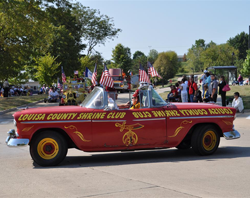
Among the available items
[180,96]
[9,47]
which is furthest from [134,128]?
[9,47]

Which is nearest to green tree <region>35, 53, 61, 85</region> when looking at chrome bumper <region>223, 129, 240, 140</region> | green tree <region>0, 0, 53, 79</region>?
green tree <region>0, 0, 53, 79</region>

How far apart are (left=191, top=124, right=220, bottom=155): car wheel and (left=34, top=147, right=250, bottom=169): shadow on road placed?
0.16 m

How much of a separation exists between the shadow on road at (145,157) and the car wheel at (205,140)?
0.51 ft

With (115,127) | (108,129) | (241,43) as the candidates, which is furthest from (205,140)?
(241,43)

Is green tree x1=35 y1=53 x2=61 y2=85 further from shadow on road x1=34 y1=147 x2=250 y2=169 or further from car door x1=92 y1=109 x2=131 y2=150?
car door x1=92 y1=109 x2=131 y2=150

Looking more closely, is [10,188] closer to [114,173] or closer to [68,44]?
[114,173]

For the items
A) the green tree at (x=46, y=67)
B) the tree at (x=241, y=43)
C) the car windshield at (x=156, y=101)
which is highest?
the tree at (x=241, y=43)

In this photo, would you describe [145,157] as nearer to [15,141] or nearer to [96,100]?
[96,100]

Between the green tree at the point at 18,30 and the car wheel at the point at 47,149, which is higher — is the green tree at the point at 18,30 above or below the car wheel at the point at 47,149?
above

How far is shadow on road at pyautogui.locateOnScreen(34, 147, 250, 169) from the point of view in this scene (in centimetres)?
825

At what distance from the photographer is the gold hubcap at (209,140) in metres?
8.70

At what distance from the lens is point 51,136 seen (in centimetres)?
796

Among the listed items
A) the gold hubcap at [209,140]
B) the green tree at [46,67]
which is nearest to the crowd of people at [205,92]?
the gold hubcap at [209,140]

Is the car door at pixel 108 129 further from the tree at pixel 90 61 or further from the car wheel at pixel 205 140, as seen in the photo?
the tree at pixel 90 61
